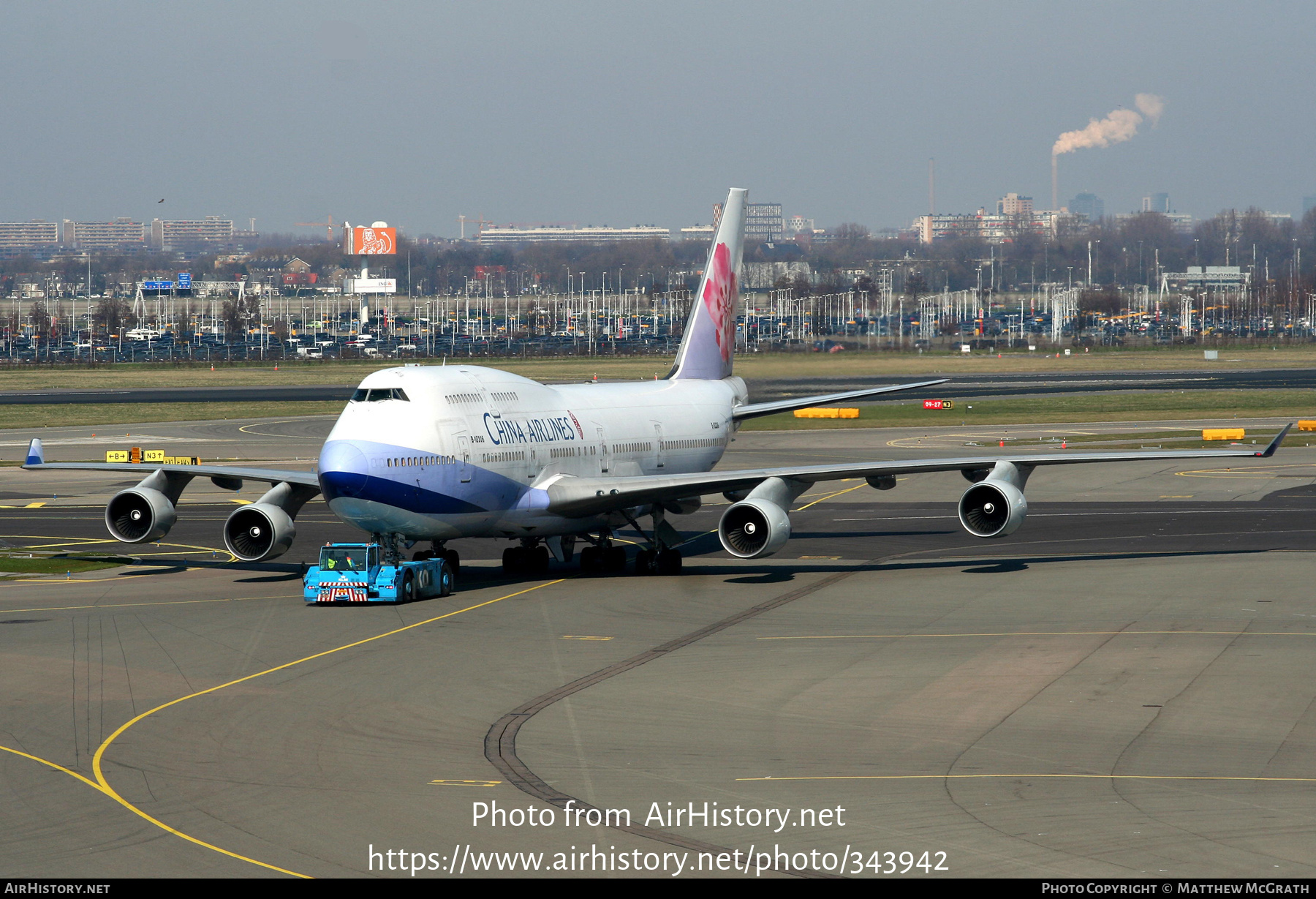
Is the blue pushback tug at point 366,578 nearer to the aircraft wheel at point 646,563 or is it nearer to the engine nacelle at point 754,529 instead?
the aircraft wheel at point 646,563

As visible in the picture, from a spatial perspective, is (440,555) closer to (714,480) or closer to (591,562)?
(591,562)

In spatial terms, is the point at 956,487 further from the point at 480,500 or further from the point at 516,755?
the point at 516,755

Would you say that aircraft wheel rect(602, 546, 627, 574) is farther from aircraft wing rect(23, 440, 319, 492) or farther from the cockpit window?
aircraft wing rect(23, 440, 319, 492)

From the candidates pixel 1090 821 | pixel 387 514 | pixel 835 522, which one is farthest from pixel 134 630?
pixel 835 522

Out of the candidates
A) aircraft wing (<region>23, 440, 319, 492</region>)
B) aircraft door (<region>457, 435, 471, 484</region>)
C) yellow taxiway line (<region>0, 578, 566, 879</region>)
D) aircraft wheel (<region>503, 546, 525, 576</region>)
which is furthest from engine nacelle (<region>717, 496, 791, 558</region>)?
aircraft wing (<region>23, 440, 319, 492</region>)

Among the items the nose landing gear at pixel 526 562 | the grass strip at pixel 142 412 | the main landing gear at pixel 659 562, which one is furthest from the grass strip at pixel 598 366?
the nose landing gear at pixel 526 562

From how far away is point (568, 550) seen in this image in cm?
4547

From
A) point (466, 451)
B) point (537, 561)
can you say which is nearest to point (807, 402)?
point (537, 561)

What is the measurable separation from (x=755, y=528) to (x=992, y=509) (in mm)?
7112

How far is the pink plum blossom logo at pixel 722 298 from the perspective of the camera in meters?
56.6

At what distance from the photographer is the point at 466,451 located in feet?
128

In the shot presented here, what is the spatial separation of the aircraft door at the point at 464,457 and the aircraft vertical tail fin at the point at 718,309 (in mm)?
17334

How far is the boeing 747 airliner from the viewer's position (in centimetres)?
3816

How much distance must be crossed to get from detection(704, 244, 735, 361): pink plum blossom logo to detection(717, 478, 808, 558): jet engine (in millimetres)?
17253
